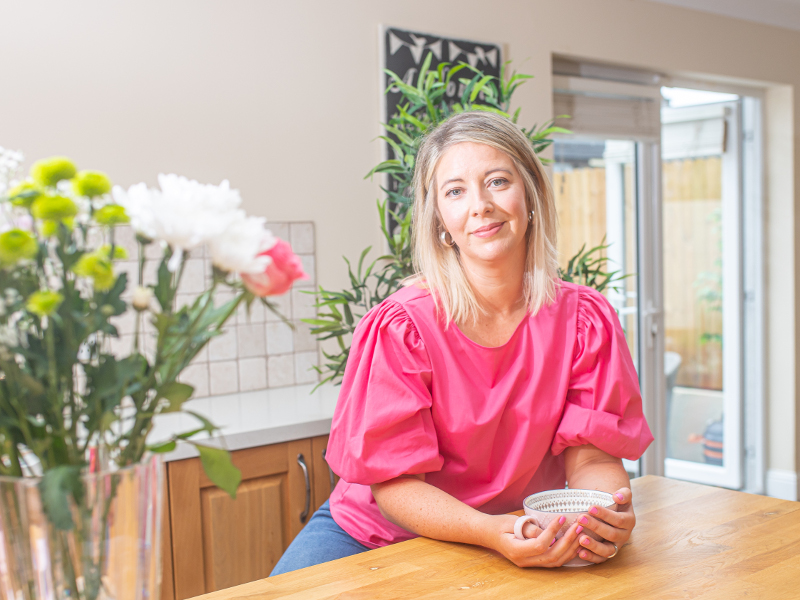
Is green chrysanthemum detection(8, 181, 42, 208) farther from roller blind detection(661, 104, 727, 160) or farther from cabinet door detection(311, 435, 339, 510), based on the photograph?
roller blind detection(661, 104, 727, 160)

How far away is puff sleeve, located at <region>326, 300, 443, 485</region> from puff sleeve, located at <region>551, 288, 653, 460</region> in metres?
0.28

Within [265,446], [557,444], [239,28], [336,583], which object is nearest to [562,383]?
[557,444]

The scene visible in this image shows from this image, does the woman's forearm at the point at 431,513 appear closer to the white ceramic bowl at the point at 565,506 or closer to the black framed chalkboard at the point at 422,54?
the white ceramic bowl at the point at 565,506

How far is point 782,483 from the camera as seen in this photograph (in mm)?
4195

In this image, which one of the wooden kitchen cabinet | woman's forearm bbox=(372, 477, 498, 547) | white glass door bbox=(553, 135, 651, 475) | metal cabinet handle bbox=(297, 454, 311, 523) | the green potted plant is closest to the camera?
woman's forearm bbox=(372, 477, 498, 547)

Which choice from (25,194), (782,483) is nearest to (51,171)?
(25,194)

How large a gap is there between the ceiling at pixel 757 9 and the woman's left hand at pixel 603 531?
318 cm

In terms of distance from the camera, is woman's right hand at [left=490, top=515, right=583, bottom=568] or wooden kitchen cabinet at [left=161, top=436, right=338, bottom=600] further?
wooden kitchen cabinet at [left=161, top=436, right=338, bottom=600]

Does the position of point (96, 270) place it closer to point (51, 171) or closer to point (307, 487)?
point (51, 171)

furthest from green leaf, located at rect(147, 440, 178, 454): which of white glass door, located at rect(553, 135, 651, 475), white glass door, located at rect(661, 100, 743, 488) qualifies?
white glass door, located at rect(661, 100, 743, 488)

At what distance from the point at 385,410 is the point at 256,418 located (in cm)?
80

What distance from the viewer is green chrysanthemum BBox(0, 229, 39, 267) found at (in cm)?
54

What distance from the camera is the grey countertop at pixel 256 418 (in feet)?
6.14

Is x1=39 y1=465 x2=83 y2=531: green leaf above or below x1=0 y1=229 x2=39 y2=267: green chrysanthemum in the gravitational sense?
below
